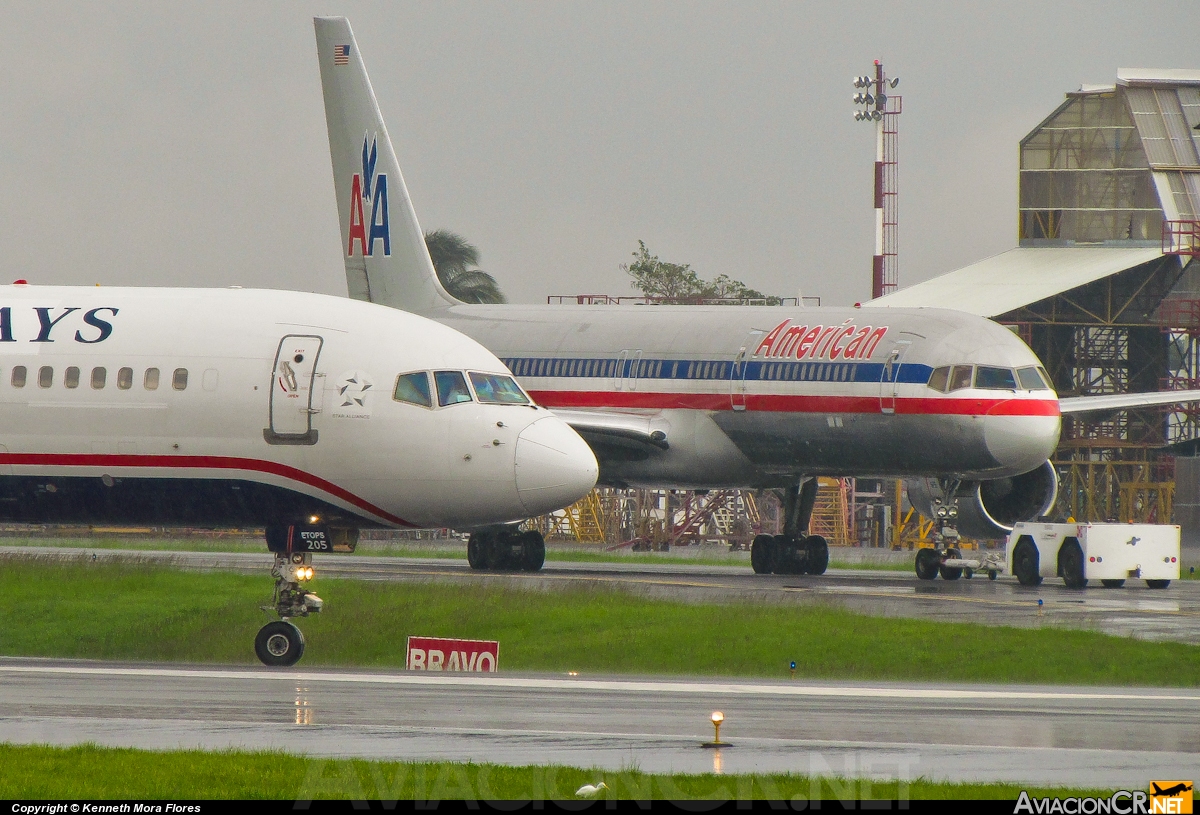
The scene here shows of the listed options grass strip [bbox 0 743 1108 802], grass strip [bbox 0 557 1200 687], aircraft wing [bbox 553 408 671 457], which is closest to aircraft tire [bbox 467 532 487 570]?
aircraft wing [bbox 553 408 671 457]

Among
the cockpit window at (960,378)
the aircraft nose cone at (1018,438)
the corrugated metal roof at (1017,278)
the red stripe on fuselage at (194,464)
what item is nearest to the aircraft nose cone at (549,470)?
the red stripe on fuselage at (194,464)

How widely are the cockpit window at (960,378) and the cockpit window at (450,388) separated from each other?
1673 centimetres

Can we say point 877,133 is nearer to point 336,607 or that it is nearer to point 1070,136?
point 1070,136

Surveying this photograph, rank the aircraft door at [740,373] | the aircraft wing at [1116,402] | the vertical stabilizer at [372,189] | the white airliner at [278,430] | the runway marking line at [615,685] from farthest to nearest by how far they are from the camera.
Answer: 1. the vertical stabilizer at [372,189]
2. the aircraft wing at [1116,402]
3. the aircraft door at [740,373]
4. the white airliner at [278,430]
5. the runway marking line at [615,685]

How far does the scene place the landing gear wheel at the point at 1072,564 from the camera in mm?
37875

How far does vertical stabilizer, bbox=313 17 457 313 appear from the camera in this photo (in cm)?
4838

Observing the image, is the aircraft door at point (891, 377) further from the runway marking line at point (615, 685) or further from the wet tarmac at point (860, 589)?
the runway marking line at point (615, 685)

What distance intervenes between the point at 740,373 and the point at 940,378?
180 inches

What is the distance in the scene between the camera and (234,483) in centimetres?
2272

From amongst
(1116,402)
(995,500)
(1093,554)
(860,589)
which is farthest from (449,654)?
(1116,402)

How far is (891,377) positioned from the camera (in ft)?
124

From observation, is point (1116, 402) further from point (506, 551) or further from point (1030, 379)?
point (506, 551)

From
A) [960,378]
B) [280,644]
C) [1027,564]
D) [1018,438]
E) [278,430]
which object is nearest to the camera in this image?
[280,644]

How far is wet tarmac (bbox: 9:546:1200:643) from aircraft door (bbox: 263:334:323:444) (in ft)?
31.8
